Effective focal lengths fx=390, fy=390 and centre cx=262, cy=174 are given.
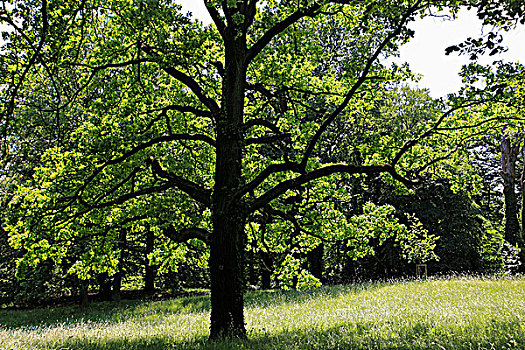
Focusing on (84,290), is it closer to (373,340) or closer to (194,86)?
(194,86)

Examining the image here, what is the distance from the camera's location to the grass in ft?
23.1

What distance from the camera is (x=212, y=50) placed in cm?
1253

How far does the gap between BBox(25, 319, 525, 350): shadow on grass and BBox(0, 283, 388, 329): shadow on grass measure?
289 inches

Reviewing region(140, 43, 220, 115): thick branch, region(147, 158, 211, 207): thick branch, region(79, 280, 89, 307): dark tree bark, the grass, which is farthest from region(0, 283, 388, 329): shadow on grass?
region(140, 43, 220, 115): thick branch

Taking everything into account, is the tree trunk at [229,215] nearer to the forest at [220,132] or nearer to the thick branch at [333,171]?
the forest at [220,132]

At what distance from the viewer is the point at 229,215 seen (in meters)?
9.08

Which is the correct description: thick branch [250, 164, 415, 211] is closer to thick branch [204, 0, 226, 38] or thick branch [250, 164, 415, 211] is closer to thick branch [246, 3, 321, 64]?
thick branch [246, 3, 321, 64]

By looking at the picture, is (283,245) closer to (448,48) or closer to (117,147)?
(117,147)

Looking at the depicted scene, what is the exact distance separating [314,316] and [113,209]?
22.8 feet

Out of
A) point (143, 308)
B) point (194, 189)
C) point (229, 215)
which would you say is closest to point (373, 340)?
point (229, 215)

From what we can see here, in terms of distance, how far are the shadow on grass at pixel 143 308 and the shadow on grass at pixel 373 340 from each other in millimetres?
7338

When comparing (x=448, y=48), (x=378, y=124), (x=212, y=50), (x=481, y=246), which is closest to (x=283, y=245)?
(x=212, y=50)

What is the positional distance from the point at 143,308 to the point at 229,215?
1400 cm

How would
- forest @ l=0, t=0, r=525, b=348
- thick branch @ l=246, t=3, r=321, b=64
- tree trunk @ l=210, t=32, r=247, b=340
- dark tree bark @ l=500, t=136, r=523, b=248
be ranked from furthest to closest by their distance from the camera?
dark tree bark @ l=500, t=136, r=523, b=248, thick branch @ l=246, t=3, r=321, b=64, tree trunk @ l=210, t=32, r=247, b=340, forest @ l=0, t=0, r=525, b=348
